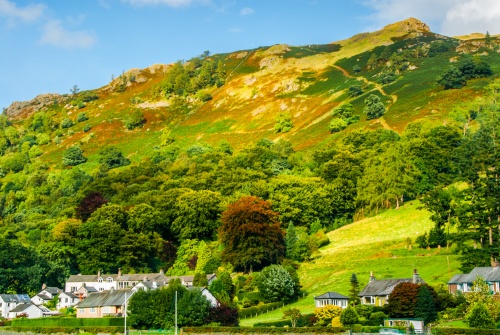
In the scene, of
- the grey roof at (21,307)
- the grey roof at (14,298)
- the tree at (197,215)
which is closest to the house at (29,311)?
the grey roof at (21,307)

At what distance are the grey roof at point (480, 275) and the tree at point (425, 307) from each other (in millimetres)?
8781

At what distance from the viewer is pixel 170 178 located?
143m

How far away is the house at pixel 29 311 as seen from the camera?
297ft

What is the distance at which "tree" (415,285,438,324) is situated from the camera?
194 feet

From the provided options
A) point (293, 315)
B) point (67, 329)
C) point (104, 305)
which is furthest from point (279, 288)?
point (67, 329)

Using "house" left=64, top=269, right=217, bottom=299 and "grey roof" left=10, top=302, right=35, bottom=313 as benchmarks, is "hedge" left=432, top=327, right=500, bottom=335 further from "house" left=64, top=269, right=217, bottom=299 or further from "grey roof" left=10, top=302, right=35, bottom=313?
"grey roof" left=10, top=302, right=35, bottom=313

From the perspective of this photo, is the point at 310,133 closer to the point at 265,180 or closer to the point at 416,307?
the point at 265,180

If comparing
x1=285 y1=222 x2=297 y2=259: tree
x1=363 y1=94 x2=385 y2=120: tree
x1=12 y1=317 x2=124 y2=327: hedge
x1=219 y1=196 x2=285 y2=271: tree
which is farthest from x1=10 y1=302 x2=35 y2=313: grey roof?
x1=363 y1=94 x2=385 y2=120: tree

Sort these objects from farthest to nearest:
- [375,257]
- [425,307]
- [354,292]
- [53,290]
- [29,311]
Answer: [53,290]
[29,311]
[375,257]
[354,292]
[425,307]

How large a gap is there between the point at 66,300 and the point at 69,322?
27.1 m

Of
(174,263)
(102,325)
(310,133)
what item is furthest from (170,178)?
(102,325)

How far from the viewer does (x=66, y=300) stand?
100 metres

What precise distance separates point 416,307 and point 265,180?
68.1m

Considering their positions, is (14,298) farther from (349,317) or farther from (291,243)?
(349,317)
